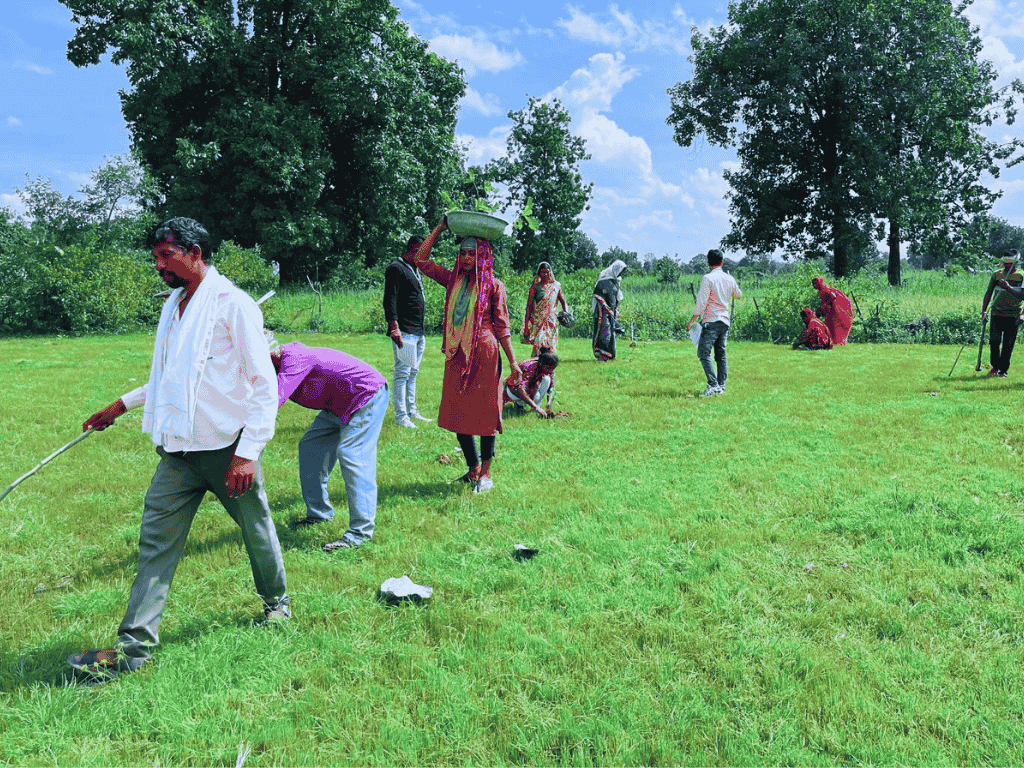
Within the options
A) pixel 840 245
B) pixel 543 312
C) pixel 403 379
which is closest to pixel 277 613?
pixel 403 379

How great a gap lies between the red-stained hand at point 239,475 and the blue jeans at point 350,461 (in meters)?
1.44

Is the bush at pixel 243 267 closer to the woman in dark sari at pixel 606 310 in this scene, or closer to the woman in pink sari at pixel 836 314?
the woman in dark sari at pixel 606 310

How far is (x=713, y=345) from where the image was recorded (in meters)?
10.6

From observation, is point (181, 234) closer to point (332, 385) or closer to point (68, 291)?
point (332, 385)

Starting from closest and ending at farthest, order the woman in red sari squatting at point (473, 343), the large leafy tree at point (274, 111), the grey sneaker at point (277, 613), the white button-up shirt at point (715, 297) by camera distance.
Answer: the grey sneaker at point (277, 613), the woman in red sari squatting at point (473, 343), the white button-up shirt at point (715, 297), the large leafy tree at point (274, 111)

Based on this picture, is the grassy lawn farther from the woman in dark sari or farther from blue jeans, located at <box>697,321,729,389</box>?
the woman in dark sari

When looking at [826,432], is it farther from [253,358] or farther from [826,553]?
[253,358]

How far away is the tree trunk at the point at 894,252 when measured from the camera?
3194 cm

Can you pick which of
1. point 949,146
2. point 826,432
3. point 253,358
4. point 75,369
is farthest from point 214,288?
point 949,146

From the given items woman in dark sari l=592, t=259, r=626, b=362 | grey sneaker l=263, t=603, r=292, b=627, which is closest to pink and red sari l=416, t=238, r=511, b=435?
grey sneaker l=263, t=603, r=292, b=627

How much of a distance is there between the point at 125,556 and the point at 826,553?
4955mm

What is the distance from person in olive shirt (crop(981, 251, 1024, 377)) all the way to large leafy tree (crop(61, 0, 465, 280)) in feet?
79.2

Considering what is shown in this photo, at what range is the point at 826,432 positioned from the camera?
25.3 ft

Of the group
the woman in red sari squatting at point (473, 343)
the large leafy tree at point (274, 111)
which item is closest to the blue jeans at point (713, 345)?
the woman in red sari squatting at point (473, 343)
